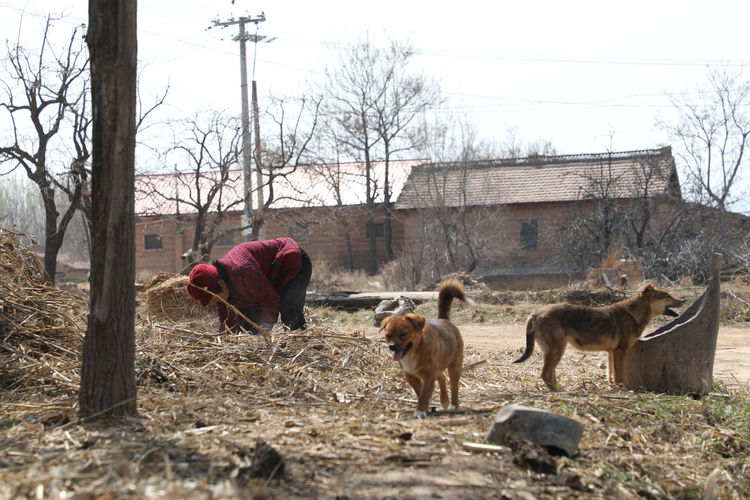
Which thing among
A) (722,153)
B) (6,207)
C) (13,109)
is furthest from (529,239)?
(6,207)

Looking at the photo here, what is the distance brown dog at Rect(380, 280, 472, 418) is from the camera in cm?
607

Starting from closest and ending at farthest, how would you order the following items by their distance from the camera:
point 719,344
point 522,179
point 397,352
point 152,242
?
point 397,352
point 719,344
point 522,179
point 152,242

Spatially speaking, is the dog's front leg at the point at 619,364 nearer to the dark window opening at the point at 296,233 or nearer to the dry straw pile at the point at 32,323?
the dry straw pile at the point at 32,323

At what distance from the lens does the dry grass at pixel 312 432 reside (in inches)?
159

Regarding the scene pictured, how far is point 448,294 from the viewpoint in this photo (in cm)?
753

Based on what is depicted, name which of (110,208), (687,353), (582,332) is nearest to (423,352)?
(582,332)

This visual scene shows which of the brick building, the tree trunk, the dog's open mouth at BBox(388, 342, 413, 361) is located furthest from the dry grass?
the brick building

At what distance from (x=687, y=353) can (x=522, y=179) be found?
105 ft

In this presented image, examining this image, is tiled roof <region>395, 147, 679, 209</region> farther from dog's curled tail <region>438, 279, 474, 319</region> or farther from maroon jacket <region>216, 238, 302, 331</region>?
dog's curled tail <region>438, 279, 474, 319</region>

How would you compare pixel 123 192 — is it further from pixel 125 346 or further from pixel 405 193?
pixel 405 193

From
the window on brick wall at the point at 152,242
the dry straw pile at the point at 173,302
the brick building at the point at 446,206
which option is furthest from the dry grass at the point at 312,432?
the window on brick wall at the point at 152,242

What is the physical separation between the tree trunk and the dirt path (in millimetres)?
6695

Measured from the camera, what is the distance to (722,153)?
3662cm

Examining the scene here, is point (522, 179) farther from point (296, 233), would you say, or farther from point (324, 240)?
point (296, 233)
